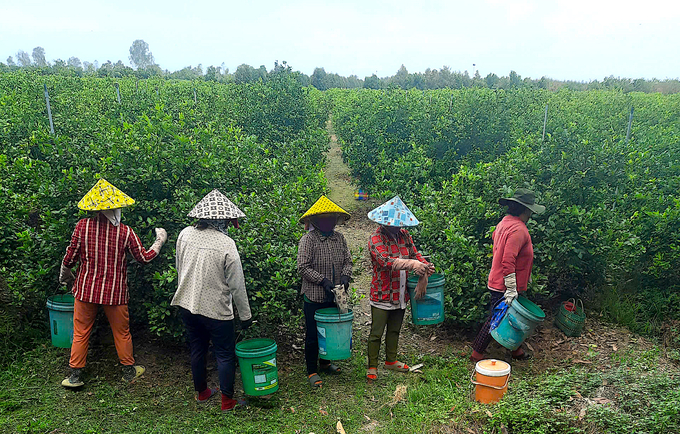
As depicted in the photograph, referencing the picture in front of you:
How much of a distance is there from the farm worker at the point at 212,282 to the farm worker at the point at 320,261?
678 mm

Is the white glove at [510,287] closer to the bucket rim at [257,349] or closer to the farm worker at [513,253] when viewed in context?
the farm worker at [513,253]

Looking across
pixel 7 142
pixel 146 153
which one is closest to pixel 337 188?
pixel 7 142

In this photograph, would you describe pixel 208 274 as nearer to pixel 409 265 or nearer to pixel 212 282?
pixel 212 282

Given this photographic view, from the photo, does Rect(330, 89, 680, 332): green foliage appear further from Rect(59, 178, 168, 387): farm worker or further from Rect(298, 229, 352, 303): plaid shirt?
Rect(59, 178, 168, 387): farm worker

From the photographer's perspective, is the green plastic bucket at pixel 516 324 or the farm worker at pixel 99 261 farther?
the green plastic bucket at pixel 516 324

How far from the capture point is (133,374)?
5070 mm

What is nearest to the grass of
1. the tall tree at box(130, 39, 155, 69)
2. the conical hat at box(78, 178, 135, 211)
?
the conical hat at box(78, 178, 135, 211)

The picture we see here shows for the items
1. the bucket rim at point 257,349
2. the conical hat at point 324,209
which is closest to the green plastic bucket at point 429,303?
the conical hat at point 324,209

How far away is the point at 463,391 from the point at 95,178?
171 inches

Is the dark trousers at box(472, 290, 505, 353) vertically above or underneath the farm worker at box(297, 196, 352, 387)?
underneath

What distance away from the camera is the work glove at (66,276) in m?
4.86

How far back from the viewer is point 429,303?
527cm

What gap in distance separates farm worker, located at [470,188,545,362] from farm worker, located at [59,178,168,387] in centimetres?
343

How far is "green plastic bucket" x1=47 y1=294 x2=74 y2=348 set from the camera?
501cm
